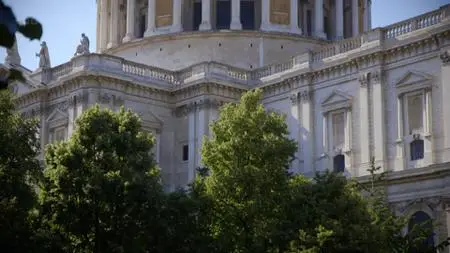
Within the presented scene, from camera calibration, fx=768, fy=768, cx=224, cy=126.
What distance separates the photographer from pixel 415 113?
32.9 m

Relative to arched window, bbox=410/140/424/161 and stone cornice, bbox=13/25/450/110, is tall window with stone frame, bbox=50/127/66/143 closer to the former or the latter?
stone cornice, bbox=13/25/450/110

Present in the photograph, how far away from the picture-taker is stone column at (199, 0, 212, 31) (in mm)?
46812

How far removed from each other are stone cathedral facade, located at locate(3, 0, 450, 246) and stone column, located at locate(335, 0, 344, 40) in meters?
2.94

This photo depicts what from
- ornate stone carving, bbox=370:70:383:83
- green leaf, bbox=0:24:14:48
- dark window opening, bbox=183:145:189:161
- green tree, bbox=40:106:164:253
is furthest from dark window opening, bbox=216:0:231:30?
green leaf, bbox=0:24:14:48

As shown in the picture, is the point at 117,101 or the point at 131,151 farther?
the point at 117,101

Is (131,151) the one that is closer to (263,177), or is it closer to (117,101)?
(263,177)

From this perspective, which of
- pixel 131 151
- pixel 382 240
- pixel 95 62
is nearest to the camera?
pixel 382 240

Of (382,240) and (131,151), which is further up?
(131,151)

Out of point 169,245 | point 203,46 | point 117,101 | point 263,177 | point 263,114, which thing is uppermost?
point 203,46

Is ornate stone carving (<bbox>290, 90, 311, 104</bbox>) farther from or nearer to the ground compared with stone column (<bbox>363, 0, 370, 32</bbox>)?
nearer to the ground

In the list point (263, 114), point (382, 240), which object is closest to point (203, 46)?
point (263, 114)

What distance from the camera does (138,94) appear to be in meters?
37.9

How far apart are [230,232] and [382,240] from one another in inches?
171

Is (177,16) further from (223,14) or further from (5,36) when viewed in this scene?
(5,36)
